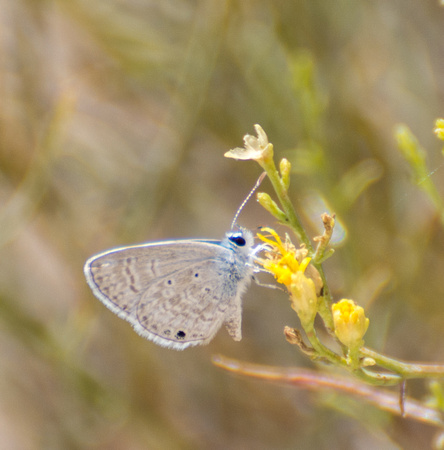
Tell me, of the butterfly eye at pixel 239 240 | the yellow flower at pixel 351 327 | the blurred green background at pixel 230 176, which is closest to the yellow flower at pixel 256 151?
the yellow flower at pixel 351 327

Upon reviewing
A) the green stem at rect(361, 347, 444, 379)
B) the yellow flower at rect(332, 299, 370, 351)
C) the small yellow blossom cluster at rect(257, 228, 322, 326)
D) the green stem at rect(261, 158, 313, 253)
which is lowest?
the green stem at rect(361, 347, 444, 379)

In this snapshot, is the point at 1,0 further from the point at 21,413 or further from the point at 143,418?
the point at 21,413

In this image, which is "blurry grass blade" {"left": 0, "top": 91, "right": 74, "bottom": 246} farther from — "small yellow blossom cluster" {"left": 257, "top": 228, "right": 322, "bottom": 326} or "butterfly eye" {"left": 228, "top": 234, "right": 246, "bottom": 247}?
"small yellow blossom cluster" {"left": 257, "top": 228, "right": 322, "bottom": 326}

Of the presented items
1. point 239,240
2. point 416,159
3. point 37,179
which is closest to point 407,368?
point 416,159

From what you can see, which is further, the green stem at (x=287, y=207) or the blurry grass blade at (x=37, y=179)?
the blurry grass blade at (x=37, y=179)

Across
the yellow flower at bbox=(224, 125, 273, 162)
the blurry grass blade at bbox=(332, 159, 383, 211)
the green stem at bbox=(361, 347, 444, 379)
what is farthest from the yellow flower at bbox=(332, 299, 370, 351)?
the blurry grass blade at bbox=(332, 159, 383, 211)

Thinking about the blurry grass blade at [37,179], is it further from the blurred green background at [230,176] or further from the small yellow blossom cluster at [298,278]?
the small yellow blossom cluster at [298,278]
